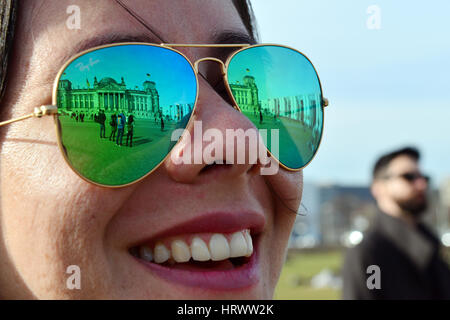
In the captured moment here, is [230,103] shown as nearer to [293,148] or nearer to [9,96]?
[293,148]

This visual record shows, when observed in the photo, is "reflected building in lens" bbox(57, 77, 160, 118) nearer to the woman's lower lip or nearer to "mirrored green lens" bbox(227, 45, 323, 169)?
"mirrored green lens" bbox(227, 45, 323, 169)

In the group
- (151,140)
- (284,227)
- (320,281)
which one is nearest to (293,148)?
(284,227)

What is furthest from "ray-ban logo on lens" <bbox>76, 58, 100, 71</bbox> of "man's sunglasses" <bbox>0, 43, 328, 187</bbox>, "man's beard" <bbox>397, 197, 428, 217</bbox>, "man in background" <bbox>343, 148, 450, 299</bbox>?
"man's beard" <bbox>397, 197, 428, 217</bbox>

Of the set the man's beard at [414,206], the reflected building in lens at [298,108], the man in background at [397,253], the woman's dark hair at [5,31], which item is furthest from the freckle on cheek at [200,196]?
the man's beard at [414,206]

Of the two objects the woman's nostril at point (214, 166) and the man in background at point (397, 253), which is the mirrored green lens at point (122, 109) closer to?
the woman's nostril at point (214, 166)

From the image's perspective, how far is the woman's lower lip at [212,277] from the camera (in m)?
1.44

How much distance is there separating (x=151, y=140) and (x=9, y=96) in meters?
0.40

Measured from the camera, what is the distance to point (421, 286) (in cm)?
500

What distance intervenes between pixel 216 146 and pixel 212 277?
351mm

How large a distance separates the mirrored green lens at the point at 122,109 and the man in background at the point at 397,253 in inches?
134

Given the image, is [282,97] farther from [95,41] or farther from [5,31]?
[5,31]

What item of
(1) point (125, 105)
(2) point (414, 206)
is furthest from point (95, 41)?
(2) point (414, 206)

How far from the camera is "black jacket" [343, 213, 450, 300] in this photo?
480 cm

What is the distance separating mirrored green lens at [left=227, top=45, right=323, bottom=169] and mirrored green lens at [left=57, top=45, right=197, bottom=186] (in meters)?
0.22
